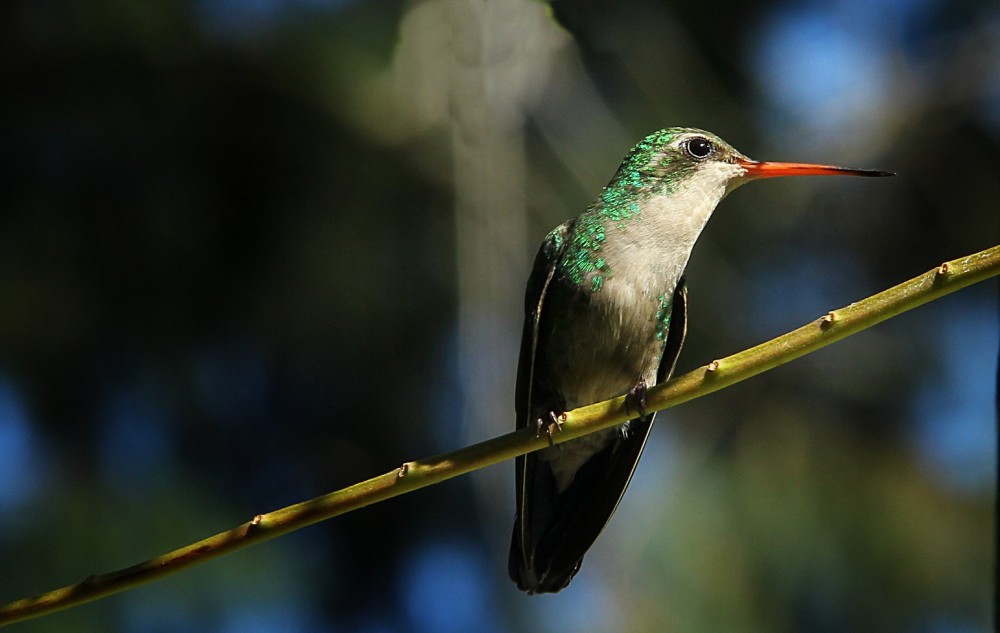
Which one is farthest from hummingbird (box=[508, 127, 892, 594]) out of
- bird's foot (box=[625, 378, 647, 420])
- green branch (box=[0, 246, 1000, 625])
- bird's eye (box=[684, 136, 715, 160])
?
green branch (box=[0, 246, 1000, 625])

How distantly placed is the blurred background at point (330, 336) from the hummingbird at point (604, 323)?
1250mm

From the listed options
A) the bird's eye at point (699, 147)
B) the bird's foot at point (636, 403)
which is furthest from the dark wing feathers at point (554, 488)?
the bird's foot at point (636, 403)

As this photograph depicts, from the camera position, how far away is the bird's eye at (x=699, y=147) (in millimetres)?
3223

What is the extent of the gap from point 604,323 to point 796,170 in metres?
0.63

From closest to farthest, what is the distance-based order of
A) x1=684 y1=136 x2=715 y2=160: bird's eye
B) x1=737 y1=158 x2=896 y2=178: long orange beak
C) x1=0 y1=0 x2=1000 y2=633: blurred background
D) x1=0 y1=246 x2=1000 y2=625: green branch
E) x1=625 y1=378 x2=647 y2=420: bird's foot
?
x1=0 y1=246 x2=1000 y2=625: green branch
x1=625 y1=378 x2=647 y2=420: bird's foot
x1=737 y1=158 x2=896 y2=178: long orange beak
x1=684 y1=136 x2=715 y2=160: bird's eye
x1=0 y1=0 x2=1000 y2=633: blurred background

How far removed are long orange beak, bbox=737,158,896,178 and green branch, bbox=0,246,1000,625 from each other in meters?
0.71

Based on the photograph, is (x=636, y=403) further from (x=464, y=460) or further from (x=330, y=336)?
(x=330, y=336)

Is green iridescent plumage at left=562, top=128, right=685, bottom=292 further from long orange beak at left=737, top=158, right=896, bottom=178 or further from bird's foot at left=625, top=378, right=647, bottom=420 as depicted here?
bird's foot at left=625, top=378, right=647, bottom=420

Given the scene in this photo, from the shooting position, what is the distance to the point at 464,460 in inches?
71.6

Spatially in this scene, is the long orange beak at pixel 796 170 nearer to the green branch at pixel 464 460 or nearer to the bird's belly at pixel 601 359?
the bird's belly at pixel 601 359

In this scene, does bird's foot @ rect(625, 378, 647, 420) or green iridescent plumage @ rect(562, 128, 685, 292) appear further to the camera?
green iridescent plumage @ rect(562, 128, 685, 292)

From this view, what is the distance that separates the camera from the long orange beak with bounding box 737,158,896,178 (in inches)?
99.3

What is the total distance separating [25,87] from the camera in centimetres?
530

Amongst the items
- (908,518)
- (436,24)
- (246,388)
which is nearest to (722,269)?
(908,518)
